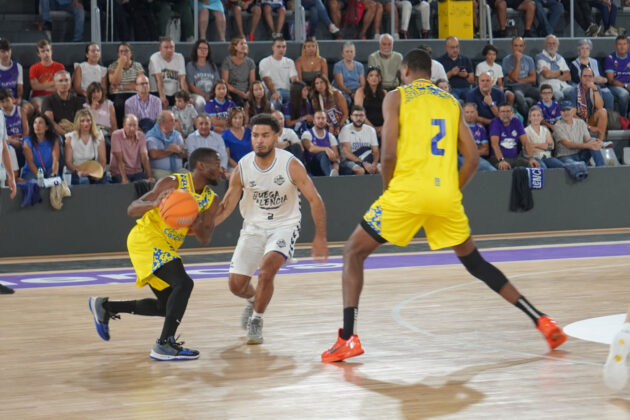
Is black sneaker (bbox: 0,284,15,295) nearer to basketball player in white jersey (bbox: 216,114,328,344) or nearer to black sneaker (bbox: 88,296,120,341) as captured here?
black sneaker (bbox: 88,296,120,341)

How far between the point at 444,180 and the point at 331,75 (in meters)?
10.4

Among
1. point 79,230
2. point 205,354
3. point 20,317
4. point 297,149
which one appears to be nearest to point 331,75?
point 297,149

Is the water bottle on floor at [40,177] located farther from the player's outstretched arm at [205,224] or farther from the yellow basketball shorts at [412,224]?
the yellow basketball shorts at [412,224]

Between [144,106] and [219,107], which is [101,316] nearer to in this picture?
[144,106]

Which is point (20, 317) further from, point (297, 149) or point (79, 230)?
point (297, 149)

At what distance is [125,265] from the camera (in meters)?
11.7

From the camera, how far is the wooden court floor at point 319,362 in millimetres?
5008

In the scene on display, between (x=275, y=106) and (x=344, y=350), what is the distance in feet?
28.6

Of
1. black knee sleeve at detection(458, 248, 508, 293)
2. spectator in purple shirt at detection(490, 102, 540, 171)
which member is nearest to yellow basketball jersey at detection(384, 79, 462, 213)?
black knee sleeve at detection(458, 248, 508, 293)

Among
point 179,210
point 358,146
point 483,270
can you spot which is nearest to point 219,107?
point 358,146

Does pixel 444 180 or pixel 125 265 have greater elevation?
pixel 444 180

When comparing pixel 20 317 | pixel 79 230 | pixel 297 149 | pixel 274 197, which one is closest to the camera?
pixel 274 197

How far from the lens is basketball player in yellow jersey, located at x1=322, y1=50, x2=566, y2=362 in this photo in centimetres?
604

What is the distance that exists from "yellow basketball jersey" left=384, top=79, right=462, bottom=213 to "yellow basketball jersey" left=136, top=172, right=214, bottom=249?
1.27m
